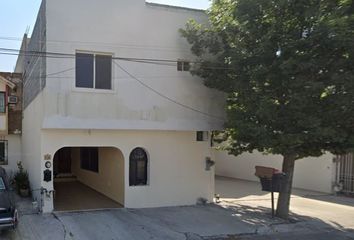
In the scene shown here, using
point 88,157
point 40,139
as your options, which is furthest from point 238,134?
point 88,157

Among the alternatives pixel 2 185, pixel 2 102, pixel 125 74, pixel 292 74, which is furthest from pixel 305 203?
pixel 2 102

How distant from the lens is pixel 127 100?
42.1 feet

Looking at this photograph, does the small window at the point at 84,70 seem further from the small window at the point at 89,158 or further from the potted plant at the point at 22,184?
the potted plant at the point at 22,184

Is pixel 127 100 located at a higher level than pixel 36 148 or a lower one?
higher

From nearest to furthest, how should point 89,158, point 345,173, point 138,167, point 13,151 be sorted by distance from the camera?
point 138,167 < point 345,173 < point 89,158 < point 13,151

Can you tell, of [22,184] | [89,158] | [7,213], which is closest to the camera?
[7,213]

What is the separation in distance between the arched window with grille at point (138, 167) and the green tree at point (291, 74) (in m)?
3.20

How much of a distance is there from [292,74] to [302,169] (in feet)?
35.0

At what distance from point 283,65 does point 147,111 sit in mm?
4765

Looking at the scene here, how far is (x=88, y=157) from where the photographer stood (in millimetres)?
18781

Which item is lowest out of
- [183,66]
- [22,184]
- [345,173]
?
[22,184]

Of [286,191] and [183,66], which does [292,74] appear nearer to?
[286,191]

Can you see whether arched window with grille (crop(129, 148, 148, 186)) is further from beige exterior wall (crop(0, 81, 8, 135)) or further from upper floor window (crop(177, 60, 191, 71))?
beige exterior wall (crop(0, 81, 8, 135))

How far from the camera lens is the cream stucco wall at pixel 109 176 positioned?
13852 mm
